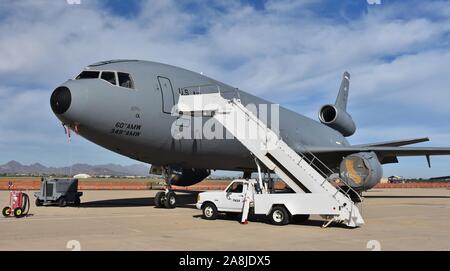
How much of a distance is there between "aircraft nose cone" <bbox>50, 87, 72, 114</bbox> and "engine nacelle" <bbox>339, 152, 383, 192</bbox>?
11129mm

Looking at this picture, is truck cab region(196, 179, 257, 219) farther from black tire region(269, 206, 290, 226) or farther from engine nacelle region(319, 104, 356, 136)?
engine nacelle region(319, 104, 356, 136)

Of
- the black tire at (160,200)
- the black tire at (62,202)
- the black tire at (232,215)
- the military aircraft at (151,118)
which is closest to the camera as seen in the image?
the military aircraft at (151,118)

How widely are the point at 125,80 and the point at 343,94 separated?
2545 centimetres

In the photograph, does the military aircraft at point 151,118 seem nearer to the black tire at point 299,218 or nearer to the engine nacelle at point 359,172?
the engine nacelle at point 359,172

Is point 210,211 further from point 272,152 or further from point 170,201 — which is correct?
point 170,201

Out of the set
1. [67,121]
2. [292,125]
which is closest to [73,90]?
[67,121]

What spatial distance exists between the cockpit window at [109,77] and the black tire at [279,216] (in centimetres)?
642

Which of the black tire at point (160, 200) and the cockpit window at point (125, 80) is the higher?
the cockpit window at point (125, 80)

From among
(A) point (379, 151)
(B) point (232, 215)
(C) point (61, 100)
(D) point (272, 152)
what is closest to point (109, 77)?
(C) point (61, 100)

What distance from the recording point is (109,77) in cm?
1392

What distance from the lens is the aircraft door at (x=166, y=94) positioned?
14602mm
